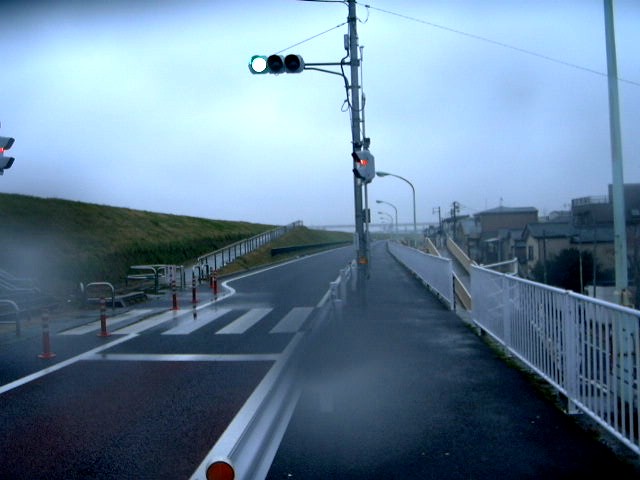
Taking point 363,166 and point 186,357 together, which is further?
point 363,166

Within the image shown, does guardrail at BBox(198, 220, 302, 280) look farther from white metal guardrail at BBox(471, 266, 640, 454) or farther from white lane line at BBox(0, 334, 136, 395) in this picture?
white metal guardrail at BBox(471, 266, 640, 454)

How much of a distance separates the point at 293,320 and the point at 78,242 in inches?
802

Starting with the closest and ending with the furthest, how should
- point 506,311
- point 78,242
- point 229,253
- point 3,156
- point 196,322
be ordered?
point 506,311 < point 3,156 < point 196,322 < point 78,242 < point 229,253

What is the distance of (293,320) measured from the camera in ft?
49.5

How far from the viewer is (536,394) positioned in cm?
735

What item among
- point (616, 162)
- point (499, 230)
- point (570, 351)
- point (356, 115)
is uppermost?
point (356, 115)

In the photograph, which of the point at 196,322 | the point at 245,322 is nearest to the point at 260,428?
the point at 245,322

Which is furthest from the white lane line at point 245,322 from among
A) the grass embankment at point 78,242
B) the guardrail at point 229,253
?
the guardrail at point 229,253

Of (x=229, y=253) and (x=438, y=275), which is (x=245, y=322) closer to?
(x=438, y=275)

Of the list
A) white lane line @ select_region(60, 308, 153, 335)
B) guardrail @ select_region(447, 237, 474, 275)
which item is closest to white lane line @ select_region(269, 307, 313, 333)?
white lane line @ select_region(60, 308, 153, 335)

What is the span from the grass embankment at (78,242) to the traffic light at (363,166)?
12.0 metres

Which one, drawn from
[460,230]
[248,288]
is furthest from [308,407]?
[460,230]

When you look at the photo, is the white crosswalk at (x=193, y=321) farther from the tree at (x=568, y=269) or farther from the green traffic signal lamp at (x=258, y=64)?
the tree at (x=568, y=269)

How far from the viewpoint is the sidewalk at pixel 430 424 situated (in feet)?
16.8
